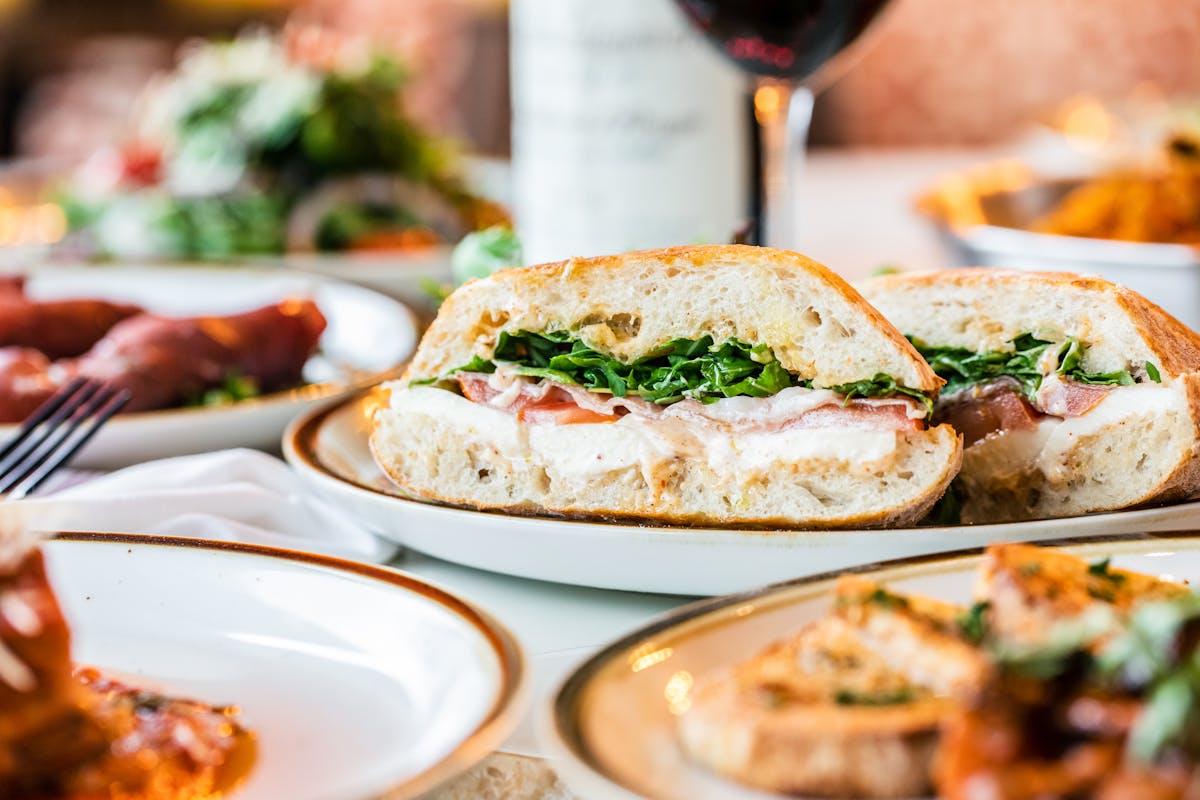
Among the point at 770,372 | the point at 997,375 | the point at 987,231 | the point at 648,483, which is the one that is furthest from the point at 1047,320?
the point at 987,231

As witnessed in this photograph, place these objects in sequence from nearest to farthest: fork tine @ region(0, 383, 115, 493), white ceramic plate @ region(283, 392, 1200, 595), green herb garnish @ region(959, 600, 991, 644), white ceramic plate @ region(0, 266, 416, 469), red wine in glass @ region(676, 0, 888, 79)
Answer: green herb garnish @ region(959, 600, 991, 644)
white ceramic plate @ region(283, 392, 1200, 595)
fork tine @ region(0, 383, 115, 493)
white ceramic plate @ region(0, 266, 416, 469)
red wine in glass @ region(676, 0, 888, 79)

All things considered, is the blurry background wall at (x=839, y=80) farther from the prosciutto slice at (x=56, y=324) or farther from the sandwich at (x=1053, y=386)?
the sandwich at (x=1053, y=386)

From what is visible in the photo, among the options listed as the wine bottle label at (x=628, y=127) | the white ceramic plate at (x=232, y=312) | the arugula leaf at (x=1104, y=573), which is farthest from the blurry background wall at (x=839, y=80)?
the arugula leaf at (x=1104, y=573)

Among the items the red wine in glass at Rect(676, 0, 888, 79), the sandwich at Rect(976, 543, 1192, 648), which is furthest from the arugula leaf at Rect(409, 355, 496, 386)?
the red wine in glass at Rect(676, 0, 888, 79)

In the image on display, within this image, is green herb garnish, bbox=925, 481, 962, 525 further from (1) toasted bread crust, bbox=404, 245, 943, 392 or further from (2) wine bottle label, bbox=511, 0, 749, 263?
(2) wine bottle label, bbox=511, 0, 749, 263

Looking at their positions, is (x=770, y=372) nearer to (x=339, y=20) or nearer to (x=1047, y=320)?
(x=1047, y=320)

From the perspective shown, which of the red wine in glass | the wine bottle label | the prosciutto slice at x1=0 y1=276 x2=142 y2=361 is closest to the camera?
the red wine in glass

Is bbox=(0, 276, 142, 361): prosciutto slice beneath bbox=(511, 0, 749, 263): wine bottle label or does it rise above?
beneath

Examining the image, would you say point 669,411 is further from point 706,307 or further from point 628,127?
point 628,127
